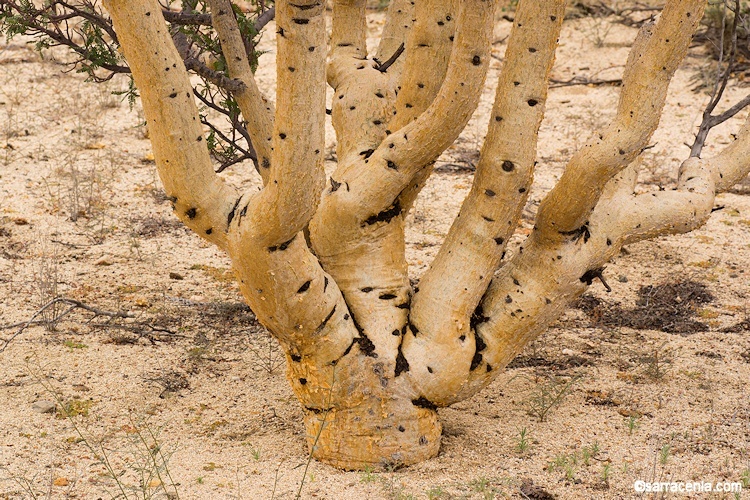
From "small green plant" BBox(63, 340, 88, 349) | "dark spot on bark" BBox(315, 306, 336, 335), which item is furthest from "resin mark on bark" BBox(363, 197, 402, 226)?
"small green plant" BBox(63, 340, 88, 349)

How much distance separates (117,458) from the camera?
11.4 feet

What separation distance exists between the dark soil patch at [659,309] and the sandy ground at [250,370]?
0.01m

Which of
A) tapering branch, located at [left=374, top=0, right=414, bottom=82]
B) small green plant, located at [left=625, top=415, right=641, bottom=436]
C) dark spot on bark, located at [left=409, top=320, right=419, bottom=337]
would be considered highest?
tapering branch, located at [left=374, top=0, right=414, bottom=82]

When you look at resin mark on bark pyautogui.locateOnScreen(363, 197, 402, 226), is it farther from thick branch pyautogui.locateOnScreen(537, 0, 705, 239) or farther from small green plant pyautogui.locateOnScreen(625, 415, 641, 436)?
small green plant pyautogui.locateOnScreen(625, 415, 641, 436)

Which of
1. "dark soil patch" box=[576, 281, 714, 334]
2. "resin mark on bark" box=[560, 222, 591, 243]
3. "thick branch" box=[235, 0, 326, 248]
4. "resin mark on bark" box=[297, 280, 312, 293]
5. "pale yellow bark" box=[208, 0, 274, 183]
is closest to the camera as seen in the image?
"thick branch" box=[235, 0, 326, 248]

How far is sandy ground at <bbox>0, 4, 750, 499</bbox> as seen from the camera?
11.1 ft

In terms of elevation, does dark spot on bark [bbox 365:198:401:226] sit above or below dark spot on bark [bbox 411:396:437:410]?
above

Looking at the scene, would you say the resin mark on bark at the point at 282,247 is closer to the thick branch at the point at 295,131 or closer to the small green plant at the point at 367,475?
the thick branch at the point at 295,131

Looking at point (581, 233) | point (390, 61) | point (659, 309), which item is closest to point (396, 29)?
point (390, 61)

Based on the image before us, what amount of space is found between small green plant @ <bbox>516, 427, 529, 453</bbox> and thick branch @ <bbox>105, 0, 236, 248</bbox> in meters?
1.40

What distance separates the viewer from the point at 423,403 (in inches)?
139

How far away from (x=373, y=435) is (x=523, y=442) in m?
0.60

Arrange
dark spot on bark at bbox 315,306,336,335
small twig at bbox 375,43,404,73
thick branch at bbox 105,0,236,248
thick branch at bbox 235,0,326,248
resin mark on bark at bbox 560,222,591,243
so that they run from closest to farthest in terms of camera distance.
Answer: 1. thick branch at bbox 235,0,326,248
2. thick branch at bbox 105,0,236,248
3. dark spot on bark at bbox 315,306,336,335
4. resin mark on bark at bbox 560,222,591,243
5. small twig at bbox 375,43,404,73

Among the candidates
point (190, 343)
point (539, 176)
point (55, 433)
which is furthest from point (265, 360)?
point (539, 176)
